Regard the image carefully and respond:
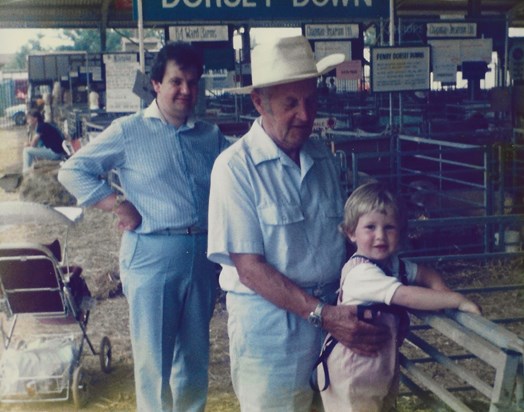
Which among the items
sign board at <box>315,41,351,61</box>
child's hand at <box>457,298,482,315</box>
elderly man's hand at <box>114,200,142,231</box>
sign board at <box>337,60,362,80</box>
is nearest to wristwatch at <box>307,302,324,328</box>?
child's hand at <box>457,298,482,315</box>

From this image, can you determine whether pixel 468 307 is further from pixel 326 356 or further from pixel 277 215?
pixel 277 215

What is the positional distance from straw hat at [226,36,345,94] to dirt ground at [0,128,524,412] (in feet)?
4.21

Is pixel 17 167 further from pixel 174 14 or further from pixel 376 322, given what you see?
pixel 376 322

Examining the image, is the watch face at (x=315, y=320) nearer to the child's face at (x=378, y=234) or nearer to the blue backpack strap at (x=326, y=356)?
the blue backpack strap at (x=326, y=356)

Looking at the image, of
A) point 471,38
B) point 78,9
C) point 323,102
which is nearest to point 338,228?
point 471,38

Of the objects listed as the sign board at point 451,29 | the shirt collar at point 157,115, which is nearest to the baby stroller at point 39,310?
the shirt collar at point 157,115

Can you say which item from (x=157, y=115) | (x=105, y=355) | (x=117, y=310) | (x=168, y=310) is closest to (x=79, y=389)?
(x=105, y=355)

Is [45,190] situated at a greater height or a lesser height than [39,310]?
greater

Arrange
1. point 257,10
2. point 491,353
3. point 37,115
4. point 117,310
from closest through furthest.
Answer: point 491,353 → point 117,310 → point 257,10 → point 37,115

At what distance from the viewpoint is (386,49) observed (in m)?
8.67

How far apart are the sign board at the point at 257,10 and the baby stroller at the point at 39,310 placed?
332 centimetres

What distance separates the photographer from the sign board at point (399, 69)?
873cm

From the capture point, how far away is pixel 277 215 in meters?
2.75

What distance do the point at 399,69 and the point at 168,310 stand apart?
5.51 metres
